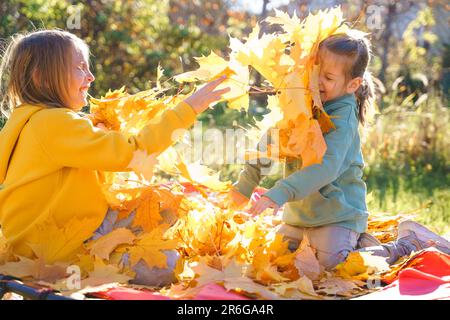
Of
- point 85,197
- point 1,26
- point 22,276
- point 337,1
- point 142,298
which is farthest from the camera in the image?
point 337,1

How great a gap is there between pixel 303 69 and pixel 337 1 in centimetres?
931

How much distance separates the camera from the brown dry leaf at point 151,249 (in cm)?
274

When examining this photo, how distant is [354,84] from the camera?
309 centimetres

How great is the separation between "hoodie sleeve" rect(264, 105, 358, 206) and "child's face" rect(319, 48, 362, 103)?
83 mm

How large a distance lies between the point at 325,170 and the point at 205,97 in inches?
22.4

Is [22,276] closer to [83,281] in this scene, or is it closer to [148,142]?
[83,281]

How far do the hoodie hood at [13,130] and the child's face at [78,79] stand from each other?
0.16 m

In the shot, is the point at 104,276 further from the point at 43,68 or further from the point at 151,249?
the point at 43,68

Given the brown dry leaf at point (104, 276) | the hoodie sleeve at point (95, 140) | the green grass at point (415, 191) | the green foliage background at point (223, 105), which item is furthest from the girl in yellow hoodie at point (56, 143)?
the green grass at point (415, 191)

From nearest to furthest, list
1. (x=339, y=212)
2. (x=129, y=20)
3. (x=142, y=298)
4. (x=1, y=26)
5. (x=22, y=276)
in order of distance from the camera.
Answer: (x=142, y=298) → (x=22, y=276) → (x=339, y=212) → (x=1, y=26) → (x=129, y=20)

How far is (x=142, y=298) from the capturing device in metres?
2.44

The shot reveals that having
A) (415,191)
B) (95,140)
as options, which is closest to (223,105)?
(415,191)

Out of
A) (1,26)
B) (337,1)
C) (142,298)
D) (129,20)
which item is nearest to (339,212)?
(142,298)

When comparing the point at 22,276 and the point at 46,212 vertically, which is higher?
the point at 46,212
